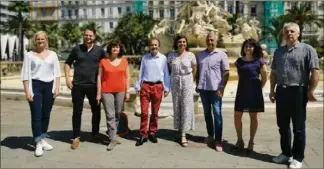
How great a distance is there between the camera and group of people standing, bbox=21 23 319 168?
4.73 meters

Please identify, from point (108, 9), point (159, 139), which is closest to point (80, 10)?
point (108, 9)

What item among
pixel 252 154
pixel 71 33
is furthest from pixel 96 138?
pixel 71 33

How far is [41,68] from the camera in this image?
15.0 ft

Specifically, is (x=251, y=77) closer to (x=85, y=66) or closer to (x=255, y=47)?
(x=255, y=47)

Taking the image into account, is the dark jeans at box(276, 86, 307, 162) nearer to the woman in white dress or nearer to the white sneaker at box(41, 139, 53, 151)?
the woman in white dress

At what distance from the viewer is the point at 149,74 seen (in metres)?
6.62

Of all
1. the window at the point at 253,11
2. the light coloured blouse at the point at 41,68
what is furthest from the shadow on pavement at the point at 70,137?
the window at the point at 253,11

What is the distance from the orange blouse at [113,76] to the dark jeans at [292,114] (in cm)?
228

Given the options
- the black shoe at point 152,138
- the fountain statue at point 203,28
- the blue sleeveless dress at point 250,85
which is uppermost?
the fountain statue at point 203,28

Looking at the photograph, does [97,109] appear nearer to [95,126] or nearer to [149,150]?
[95,126]

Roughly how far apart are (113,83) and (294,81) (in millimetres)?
2746

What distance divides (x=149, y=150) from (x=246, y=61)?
2.17m

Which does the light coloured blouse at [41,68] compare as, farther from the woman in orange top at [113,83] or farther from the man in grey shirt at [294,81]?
the man in grey shirt at [294,81]

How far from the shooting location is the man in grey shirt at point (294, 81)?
15.3 ft
